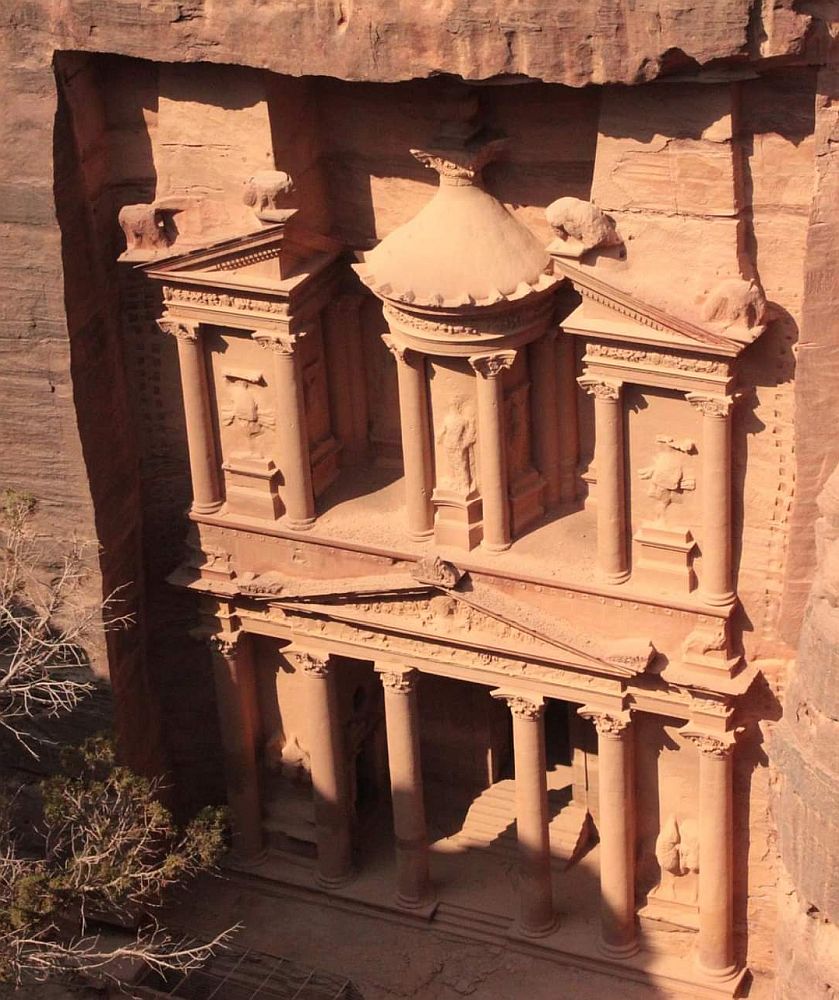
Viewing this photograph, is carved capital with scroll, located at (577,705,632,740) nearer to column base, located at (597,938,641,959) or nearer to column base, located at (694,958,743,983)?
column base, located at (597,938,641,959)

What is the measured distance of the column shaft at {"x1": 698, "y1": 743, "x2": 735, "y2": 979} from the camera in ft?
71.7

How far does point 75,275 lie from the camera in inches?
871

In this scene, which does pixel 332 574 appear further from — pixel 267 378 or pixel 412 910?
pixel 412 910

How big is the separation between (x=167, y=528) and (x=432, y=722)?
3.56 m

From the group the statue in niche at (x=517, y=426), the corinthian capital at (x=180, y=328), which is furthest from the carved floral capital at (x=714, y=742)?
the corinthian capital at (x=180, y=328)

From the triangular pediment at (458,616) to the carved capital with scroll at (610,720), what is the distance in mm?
475

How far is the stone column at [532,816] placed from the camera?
2239 centimetres

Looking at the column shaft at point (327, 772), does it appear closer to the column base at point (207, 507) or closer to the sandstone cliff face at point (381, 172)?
the column base at point (207, 507)

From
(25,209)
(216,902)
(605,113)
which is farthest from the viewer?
(216,902)

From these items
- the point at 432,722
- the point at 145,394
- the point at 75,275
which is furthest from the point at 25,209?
the point at 432,722

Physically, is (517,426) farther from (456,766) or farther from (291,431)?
(456,766)

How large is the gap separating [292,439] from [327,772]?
3688 mm

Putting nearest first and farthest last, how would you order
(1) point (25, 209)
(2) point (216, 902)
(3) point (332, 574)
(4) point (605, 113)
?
1. (4) point (605, 113)
2. (1) point (25, 209)
3. (3) point (332, 574)
4. (2) point (216, 902)

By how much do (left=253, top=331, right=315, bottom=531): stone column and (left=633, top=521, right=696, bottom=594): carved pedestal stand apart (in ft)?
11.5
